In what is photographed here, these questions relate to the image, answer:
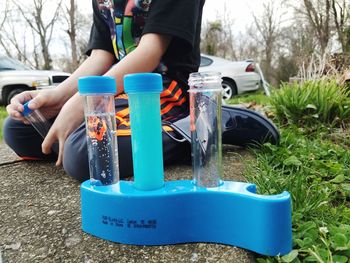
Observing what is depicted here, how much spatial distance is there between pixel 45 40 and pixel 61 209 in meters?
18.9

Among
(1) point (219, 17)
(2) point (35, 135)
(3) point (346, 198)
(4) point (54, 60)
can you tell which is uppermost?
(1) point (219, 17)

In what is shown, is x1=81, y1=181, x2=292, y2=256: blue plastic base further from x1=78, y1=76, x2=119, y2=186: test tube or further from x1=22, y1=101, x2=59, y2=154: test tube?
x1=22, y1=101, x2=59, y2=154: test tube

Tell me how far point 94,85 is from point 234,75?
5540mm

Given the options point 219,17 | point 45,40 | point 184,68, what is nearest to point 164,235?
point 184,68

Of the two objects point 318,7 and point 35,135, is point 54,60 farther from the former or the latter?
point 35,135

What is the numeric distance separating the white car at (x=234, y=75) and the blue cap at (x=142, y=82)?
17.6ft

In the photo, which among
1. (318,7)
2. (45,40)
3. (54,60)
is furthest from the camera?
(54,60)

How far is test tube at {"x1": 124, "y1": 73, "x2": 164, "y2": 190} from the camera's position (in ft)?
2.07

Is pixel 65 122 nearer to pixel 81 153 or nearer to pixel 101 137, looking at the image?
pixel 81 153

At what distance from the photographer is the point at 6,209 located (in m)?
0.89

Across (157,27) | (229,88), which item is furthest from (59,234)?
(229,88)

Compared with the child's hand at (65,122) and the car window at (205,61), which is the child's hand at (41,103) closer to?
the child's hand at (65,122)

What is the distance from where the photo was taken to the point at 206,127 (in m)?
0.69

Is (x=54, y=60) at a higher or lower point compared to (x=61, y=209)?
higher
